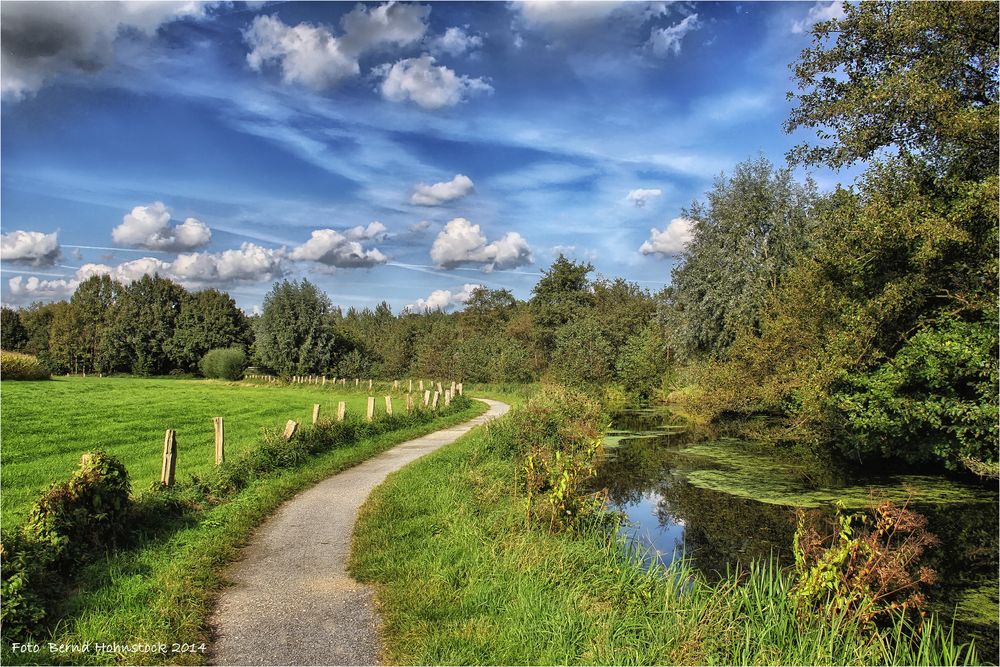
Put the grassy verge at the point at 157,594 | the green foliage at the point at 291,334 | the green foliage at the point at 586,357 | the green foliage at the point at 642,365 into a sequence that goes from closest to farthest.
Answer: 1. the grassy verge at the point at 157,594
2. the green foliage at the point at 586,357
3. the green foliage at the point at 642,365
4. the green foliage at the point at 291,334

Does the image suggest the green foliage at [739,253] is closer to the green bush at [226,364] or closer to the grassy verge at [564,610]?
the grassy verge at [564,610]

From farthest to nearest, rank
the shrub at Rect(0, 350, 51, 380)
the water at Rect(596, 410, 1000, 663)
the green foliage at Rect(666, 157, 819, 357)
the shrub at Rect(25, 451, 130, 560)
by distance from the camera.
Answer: the shrub at Rect(0, 350, 51, 380), the green foliage at Rect(666, 157, 819, 357), the water at Rect(596, 410, 1000, 663), the shrub at Rect(25, 451, 130, 560)

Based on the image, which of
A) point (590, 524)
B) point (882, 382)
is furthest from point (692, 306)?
point (590, 524)

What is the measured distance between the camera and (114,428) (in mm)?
18641

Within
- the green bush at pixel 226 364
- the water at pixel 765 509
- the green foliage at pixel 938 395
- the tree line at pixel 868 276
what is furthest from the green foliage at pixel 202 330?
the green foliage at pixel 938 395

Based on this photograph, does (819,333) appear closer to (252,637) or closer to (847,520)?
(847,520)

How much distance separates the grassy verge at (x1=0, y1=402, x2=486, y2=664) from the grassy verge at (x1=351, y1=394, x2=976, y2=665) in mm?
1620

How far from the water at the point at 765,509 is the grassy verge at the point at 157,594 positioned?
5.38m

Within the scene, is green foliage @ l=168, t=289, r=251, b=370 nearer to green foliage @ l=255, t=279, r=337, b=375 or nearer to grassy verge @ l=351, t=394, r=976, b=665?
green foliage @ l=255, t=279, r=337, b=375

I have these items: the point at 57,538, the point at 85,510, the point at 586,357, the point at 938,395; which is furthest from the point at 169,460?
the point at 586,357

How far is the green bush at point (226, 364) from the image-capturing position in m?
54.5

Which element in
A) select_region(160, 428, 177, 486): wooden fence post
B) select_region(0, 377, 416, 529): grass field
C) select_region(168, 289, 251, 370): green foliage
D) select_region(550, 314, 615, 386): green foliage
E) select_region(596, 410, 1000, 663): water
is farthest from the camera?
select_region(168, 289, 251, 370): green foliage

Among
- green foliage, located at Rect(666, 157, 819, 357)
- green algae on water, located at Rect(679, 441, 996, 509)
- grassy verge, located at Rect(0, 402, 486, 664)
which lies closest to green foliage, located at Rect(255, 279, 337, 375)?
green foliage, located at Rect(666, 157, 819, 357)

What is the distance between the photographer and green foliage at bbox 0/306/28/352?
245ft
